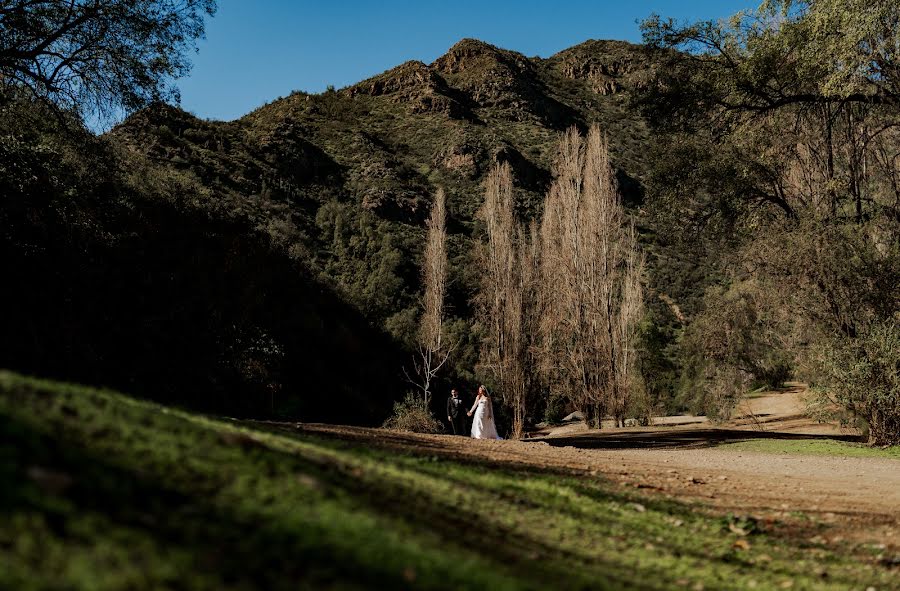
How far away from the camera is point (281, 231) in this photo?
34.9 m

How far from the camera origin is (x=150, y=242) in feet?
58.6

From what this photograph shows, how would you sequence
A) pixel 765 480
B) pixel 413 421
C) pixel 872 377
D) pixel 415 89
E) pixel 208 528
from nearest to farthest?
1. pixel 208 528
2. pixel 765 480
3. pixel 872 377
4. pixel 413 421
5. pixel 415 89

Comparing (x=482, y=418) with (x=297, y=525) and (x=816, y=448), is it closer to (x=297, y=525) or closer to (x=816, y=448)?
(x=816, y=448)

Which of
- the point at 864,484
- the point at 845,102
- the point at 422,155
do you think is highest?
the point at 422,155

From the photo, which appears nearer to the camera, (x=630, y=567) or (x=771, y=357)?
(x=630, y=567)

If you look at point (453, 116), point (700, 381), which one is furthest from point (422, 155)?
point (700, 381)

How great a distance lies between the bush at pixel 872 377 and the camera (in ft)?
43.5

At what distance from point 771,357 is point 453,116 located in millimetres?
50337

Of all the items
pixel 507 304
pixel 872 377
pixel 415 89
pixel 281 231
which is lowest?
pixel 872 377

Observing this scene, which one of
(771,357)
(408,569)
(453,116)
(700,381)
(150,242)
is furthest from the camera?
(453,116)

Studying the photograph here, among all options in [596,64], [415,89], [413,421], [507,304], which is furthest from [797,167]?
[596,64]

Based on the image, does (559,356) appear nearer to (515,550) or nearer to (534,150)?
(515,550)

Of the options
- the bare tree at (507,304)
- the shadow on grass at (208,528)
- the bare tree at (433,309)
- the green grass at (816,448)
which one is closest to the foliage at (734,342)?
the green grass at (816,448)

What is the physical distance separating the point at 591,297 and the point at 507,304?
3.43m
